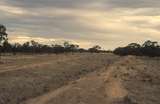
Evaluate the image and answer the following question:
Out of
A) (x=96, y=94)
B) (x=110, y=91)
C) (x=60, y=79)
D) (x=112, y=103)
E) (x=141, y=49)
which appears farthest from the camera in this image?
(x=141, y=49)

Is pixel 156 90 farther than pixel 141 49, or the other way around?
pixel 141 49

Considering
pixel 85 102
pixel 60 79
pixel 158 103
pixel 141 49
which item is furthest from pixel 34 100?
pixel 141 49

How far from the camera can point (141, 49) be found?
446 ft

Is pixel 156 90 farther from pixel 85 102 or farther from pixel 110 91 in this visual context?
pixel 85 102

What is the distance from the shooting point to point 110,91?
2389 cm

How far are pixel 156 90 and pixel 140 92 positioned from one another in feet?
6.89

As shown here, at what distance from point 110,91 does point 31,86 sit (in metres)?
3.95

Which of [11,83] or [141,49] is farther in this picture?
[141,49]

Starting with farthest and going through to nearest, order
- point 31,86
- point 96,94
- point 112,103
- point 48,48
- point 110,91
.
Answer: point 48,48 → point 31,86 → point 110,91 → point 96,94 → point 112,103

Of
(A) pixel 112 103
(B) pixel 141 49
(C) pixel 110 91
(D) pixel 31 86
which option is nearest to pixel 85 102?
(A) pixel 112 103

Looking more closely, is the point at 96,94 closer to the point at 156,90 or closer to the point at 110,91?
the point at 110,91

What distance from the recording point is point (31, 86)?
25.5 metres

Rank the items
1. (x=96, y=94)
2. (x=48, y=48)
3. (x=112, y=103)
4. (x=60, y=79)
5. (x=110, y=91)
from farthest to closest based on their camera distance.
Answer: (x=48, y=48) < (x=60, y=79) < (x=110, y=91) < (x=96, y=94) < (x=112, y=103)

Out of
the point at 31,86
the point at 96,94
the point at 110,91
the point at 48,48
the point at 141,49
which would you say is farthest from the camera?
the point at 48,48
